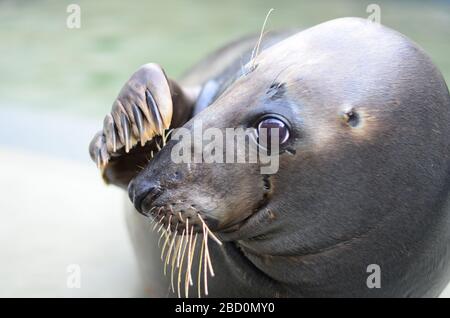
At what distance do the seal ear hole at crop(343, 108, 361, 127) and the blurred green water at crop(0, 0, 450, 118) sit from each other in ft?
11.7

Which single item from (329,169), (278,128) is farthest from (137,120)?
(329,169)

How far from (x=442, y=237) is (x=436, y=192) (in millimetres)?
201

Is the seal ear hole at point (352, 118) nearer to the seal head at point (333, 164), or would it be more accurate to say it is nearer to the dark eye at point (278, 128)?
the seal head at point (333, 164)

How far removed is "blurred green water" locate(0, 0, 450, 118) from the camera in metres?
5.88

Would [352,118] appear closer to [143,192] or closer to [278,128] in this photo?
[278,128]

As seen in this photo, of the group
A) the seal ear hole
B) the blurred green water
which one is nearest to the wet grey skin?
the seal ear hole

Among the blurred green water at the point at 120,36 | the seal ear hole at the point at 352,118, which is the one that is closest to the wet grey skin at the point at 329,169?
the seal ear hole at the point at 352,118

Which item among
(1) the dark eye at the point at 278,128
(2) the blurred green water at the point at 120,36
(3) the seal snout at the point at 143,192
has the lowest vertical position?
(3) the seal snout at the point at 143,192

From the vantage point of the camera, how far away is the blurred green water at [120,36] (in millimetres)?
5883

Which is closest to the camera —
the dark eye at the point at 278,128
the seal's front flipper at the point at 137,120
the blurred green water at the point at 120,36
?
the dark eye at the point at 278,128

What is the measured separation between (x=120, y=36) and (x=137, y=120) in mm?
4933

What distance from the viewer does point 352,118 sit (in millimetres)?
2020

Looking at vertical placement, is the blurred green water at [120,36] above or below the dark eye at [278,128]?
above
